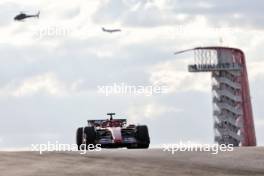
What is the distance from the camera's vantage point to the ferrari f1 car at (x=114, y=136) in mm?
40281

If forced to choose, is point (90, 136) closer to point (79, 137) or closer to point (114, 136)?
point (79, 137)

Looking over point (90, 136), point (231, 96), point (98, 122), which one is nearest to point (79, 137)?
point (90, 136)

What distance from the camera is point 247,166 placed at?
24922mm

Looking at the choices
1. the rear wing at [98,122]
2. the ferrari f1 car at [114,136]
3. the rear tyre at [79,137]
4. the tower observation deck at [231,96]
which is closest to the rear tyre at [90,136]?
the ferrari f1 car at [114,136]

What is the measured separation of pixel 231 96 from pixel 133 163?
328ft

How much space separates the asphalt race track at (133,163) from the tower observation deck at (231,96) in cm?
9400

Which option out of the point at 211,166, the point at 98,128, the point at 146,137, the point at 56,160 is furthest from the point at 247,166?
the point at 98,128

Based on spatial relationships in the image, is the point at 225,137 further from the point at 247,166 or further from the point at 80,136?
the point at 247,166

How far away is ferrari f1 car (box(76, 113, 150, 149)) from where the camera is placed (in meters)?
40.3

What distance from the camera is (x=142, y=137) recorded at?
40562 mm

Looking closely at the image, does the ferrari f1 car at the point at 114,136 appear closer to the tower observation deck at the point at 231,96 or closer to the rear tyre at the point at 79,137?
the rear tyre at the point at 79,137

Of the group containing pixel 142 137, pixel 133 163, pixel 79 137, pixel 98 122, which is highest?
pixel 98 122

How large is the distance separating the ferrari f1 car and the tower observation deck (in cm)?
7950

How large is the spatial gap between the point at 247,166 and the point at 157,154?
12.7 feet
